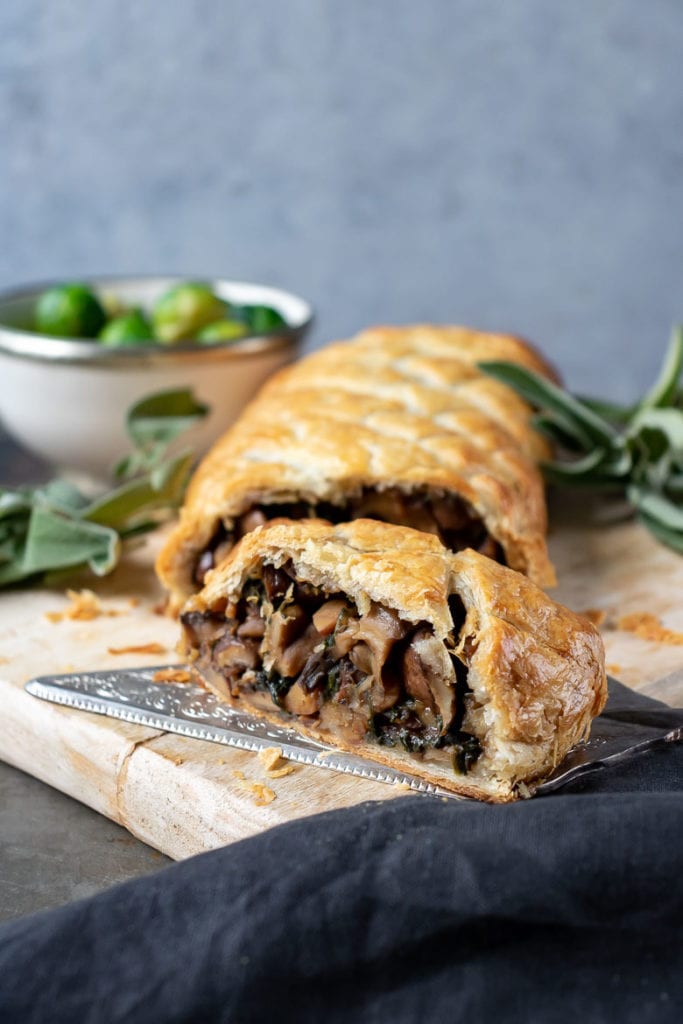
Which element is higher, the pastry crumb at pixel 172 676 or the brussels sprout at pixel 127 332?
the brussels sprout at pixel 127 332

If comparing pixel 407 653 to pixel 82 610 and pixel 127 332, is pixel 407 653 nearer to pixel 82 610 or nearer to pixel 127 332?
pixel 82 610

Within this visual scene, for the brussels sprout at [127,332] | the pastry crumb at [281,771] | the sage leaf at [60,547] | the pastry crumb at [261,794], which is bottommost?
the sage leaf at [60,547]

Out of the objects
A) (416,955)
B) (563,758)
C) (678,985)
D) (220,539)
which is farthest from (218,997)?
(220,539)

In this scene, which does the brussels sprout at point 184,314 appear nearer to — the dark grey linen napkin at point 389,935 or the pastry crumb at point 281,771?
the pastry crumb at point 281,771

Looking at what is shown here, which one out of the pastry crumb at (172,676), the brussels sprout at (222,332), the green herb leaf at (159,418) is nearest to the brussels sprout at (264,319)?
the brussels sprout at (222,332)

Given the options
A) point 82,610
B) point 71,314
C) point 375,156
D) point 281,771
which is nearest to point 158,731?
point 281,771
